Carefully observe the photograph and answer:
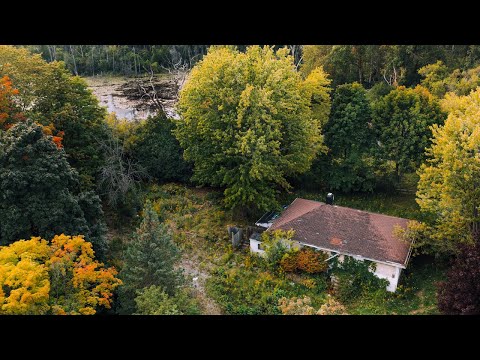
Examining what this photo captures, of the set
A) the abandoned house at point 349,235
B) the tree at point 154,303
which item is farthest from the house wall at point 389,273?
the tree at point 154,303

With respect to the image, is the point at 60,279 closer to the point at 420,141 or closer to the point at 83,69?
the point at 420,141

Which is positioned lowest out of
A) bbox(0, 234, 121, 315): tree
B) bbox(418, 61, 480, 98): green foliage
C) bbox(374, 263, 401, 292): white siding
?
bbox(374, 263, 401, 292): white siding

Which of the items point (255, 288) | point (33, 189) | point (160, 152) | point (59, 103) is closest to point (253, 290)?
point (255, 288)

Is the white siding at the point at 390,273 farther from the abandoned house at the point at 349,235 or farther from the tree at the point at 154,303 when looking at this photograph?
the tree at the point at 154,303

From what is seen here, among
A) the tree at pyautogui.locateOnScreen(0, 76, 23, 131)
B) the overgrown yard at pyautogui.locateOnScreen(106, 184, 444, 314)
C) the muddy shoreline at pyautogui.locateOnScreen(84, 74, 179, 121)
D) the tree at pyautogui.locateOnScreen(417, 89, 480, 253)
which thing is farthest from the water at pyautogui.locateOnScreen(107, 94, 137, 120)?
the tree at pyautogui.locateOnScreen(417, 89, 480, 253)

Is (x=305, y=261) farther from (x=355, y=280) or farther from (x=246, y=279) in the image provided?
(x=246, y=279)

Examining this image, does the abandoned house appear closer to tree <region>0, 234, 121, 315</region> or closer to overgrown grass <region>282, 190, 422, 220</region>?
overgrown grass <region>282, 190, 422, 220</region>
